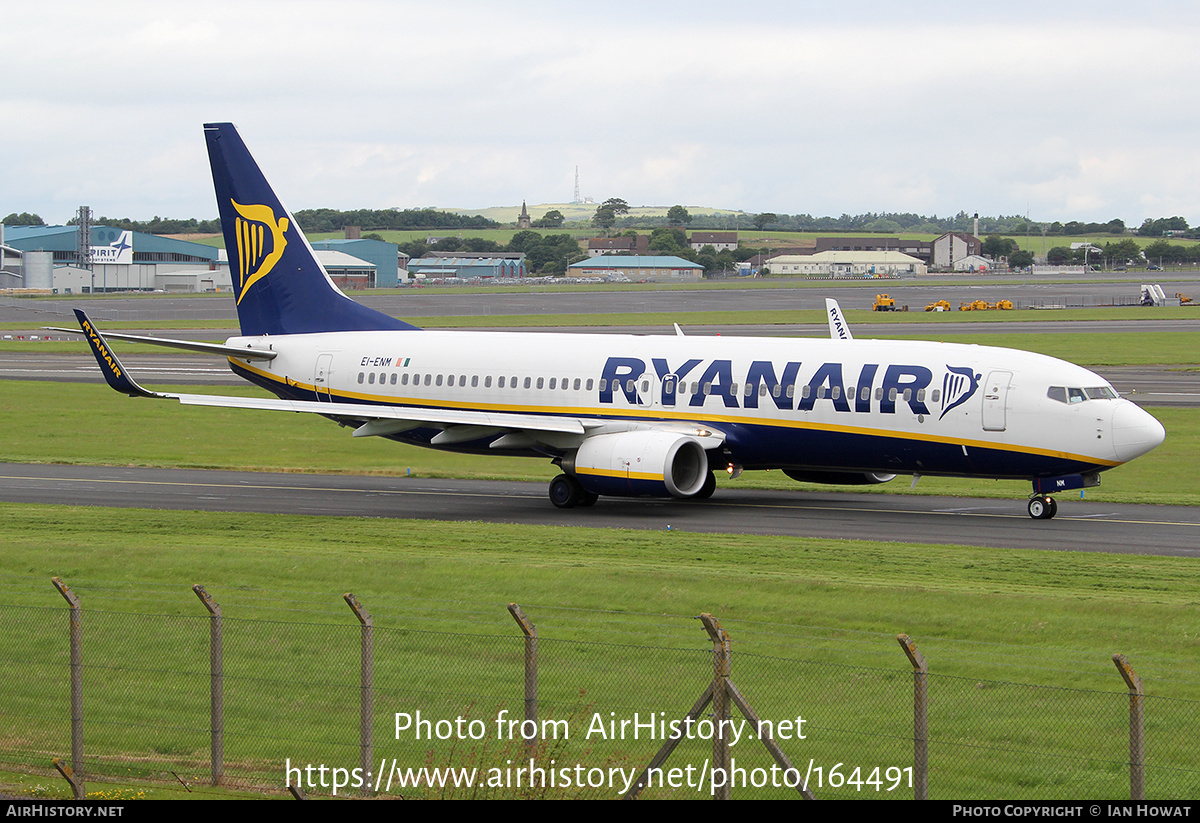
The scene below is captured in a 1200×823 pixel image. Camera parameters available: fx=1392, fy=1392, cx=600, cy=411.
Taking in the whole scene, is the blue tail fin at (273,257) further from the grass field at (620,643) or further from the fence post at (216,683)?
the fence post at (216,683)

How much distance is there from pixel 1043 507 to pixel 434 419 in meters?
15.0

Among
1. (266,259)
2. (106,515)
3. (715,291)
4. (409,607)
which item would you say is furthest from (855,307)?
(409,607)

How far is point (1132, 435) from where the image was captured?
99.1 feet

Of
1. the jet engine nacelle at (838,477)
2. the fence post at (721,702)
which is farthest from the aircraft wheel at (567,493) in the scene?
the fence post at (721,702)

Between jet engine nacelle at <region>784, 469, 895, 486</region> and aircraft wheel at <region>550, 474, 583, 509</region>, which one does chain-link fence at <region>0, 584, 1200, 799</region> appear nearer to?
aircraft wheel at <region>550, 474, 583, 509</region>

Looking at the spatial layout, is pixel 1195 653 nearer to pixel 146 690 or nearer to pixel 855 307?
pixel 146 690

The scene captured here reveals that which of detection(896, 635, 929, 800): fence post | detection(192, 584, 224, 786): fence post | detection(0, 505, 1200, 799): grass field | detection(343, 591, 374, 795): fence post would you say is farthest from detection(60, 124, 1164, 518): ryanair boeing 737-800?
detection(896, 635, 929, 800): fence post

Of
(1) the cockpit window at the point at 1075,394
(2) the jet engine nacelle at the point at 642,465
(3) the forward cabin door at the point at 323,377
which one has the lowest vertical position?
(2) the jet engine nacelle at the point at 642,465

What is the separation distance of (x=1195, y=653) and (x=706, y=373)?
59.5 feet

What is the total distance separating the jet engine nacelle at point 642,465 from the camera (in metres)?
33.4

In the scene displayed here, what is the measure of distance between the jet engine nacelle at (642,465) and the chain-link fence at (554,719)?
42.8 feet

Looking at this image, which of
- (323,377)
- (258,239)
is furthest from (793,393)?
(258,239)

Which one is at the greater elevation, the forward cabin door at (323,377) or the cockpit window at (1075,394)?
the cockpit window at (1075,394)

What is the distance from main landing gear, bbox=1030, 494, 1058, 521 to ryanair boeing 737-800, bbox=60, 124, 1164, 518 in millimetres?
39
